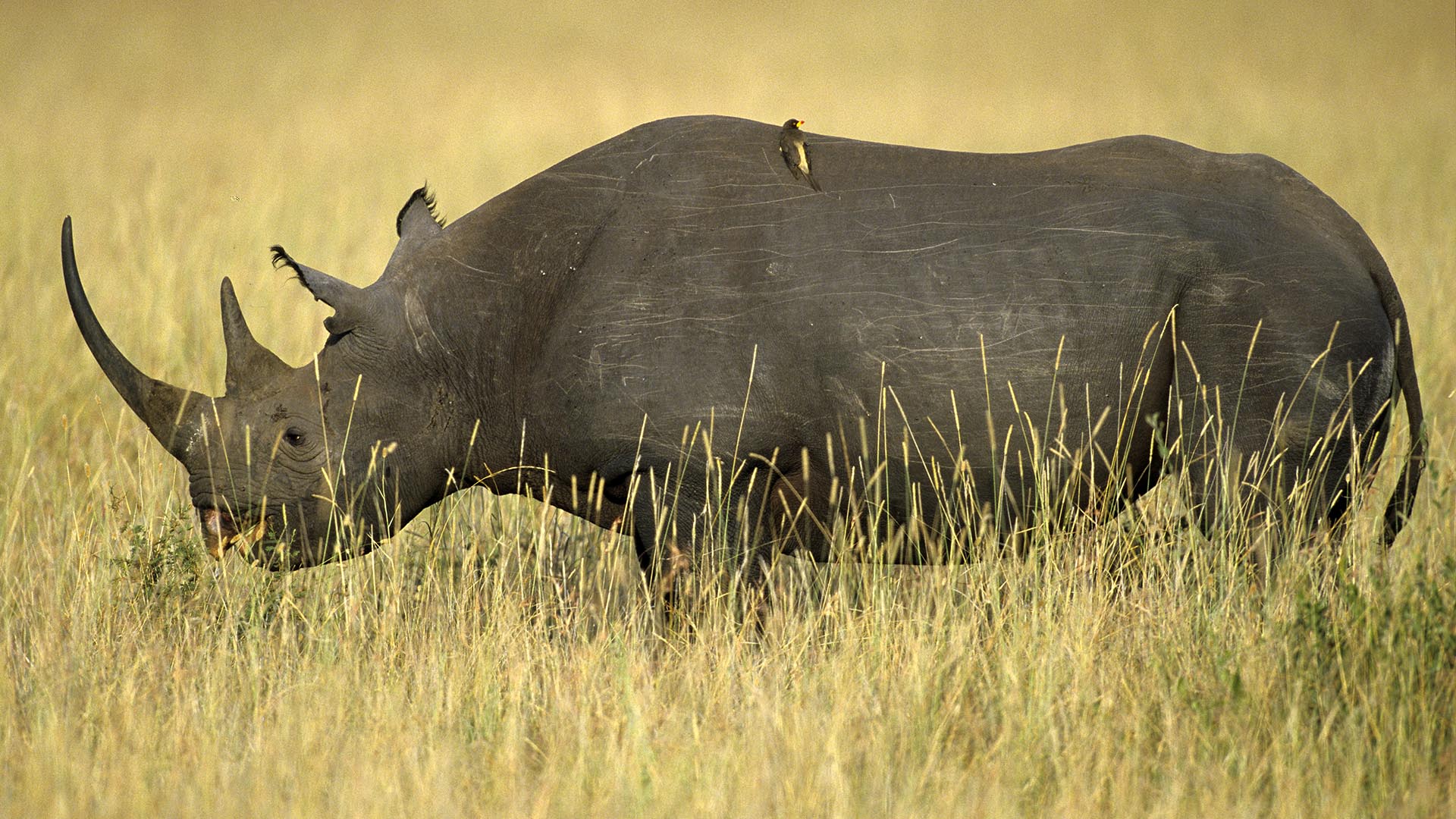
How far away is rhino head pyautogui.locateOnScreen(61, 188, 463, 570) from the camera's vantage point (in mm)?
4840

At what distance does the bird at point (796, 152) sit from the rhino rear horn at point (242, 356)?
183 centimetres

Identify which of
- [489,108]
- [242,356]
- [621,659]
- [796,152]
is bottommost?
[621,659]

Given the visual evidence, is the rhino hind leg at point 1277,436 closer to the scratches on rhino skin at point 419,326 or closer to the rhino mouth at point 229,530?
the scratches on rhino skin at point 419,326

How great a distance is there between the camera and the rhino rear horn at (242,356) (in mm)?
4816

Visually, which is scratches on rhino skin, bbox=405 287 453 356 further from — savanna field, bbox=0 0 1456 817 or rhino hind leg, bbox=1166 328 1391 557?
rhino hind leg, bbox=1166 328 1391 557

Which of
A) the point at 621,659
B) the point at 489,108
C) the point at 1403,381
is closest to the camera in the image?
the point at 621,659

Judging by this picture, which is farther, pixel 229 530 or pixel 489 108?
pixel 489 108

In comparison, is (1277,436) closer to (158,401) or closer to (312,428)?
(312,428)

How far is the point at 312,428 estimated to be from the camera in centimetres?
484

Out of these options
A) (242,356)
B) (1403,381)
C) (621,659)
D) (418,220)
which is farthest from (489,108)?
(1403,381)

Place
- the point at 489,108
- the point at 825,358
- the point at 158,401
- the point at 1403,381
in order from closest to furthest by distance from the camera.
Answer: the point at 825,358
the point at 1403,381
the point at 158,401
the point at 489,108

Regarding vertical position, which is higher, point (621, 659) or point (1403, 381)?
point (1403, 381)

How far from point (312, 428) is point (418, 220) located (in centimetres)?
86

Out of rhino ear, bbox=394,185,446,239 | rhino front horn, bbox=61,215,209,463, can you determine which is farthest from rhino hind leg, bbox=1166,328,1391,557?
rhino front horn, bbox=61,215,209,463
